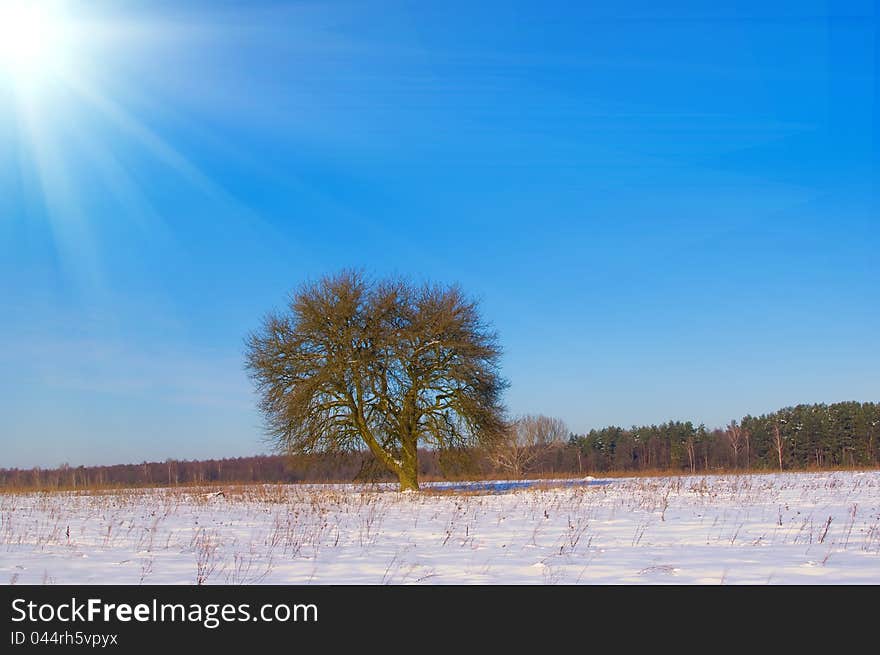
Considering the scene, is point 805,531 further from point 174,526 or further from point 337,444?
point 337,444

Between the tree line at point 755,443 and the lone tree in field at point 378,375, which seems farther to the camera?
the tree line at point 755,443

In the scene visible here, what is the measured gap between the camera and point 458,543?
1000 centimetres

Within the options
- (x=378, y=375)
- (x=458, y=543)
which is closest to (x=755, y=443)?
(x=378, y=375)

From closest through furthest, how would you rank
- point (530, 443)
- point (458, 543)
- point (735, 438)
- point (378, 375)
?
point (458, 543) < point (378, 375) < point (530, 443) < point (735, 438)

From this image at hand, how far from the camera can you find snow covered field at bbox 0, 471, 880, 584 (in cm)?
719

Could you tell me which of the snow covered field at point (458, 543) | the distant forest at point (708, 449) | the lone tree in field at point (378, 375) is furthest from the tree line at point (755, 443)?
the snow covered field at point (458, 543)

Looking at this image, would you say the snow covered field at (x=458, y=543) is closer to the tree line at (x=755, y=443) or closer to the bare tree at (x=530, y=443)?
the bare tree at (x=530, y=443)

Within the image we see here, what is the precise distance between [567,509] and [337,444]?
14.0m

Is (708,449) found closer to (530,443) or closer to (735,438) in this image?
(735,438)

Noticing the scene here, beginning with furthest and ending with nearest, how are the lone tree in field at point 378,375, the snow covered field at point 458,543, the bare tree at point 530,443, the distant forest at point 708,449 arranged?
the distant forest at point 708,449 < the bare tree at point 530,443 < the lone tree in field at point 378,375 < the snow covered field at point 458,543

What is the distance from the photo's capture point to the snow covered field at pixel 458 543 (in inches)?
283
